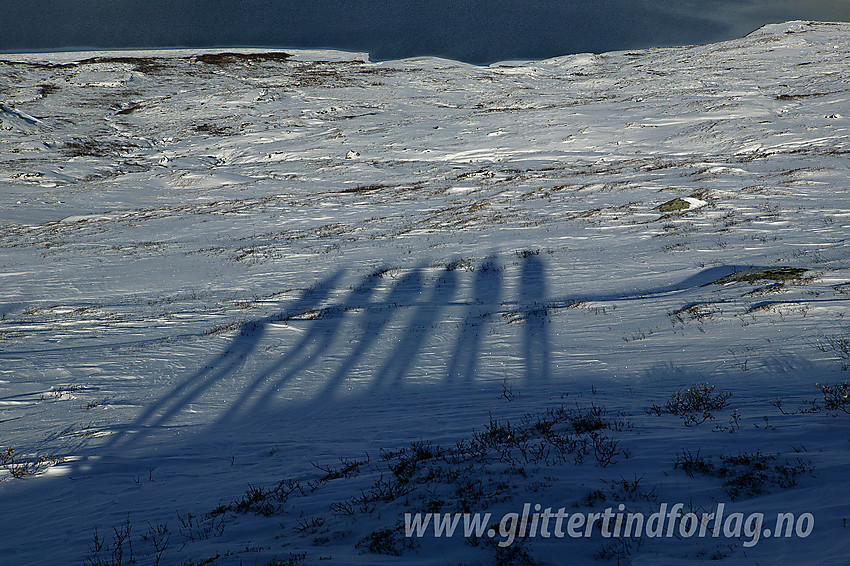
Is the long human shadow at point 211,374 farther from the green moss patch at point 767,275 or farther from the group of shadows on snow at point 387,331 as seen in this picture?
the green moss patch at point 767,275

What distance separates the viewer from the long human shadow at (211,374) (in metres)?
6.60

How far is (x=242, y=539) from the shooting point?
3783 millimetres

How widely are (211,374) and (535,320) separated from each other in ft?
17.7

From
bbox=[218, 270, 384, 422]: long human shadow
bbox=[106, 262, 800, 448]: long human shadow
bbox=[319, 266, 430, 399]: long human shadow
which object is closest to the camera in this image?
bbox=[218, 270, 384, 422]: long human shadow

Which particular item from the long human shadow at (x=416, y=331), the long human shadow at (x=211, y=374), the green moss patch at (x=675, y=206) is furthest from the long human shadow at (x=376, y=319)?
the green moss patch at (x=675, y=206)

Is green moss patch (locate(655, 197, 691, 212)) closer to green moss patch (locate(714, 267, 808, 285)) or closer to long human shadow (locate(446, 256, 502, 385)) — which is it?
long human shadow (locate(446, 256, 502, 385))

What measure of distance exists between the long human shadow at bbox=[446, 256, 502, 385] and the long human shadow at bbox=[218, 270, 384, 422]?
2.28m

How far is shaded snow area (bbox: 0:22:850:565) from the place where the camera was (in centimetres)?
369

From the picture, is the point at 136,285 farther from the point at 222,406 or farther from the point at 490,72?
the point at 490,72

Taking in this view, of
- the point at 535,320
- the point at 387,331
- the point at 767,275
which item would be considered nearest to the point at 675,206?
the point at 767,275

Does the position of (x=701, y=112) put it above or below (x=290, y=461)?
above

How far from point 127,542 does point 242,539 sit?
914 millimetres

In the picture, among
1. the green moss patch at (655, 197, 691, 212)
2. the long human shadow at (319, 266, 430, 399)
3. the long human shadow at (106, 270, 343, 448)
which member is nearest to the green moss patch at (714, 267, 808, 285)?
the long human shadow at (319, 266, 430, 399)

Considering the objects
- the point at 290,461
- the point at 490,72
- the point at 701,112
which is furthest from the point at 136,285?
the point at 490,72
